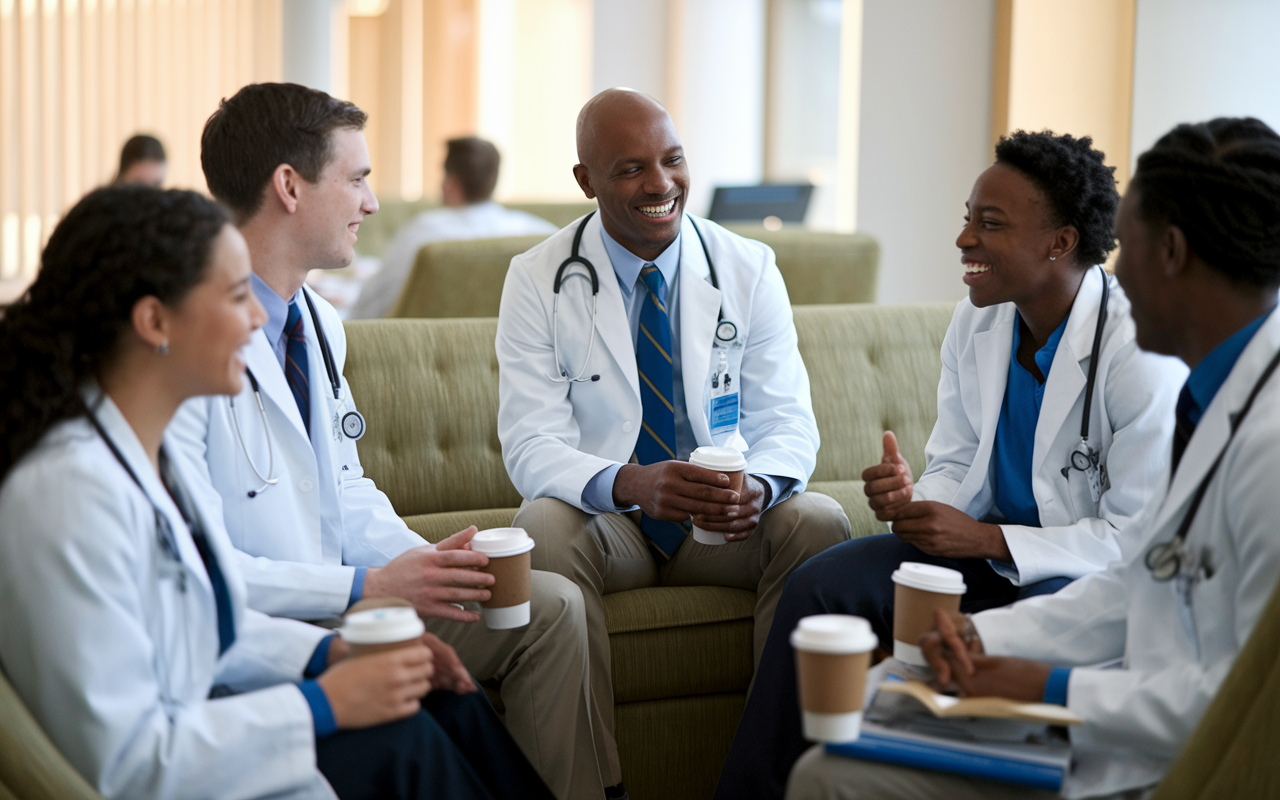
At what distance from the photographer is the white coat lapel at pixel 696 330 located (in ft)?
7.70

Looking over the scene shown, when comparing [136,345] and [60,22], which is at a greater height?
[60,22]

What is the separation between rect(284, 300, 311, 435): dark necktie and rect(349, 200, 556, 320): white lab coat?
7.62ft

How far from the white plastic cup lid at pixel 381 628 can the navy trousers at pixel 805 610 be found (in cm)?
71

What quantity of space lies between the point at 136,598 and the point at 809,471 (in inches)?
57.4

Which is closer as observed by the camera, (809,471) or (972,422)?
(972,422)

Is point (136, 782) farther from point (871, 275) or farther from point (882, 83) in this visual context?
point (882, 83)

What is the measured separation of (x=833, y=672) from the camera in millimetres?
1231

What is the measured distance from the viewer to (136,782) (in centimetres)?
121

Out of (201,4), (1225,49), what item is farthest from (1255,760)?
(201,4)

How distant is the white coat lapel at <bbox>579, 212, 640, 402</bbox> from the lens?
2328 mm

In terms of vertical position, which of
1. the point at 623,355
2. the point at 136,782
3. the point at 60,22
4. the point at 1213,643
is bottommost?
the point at 136,782

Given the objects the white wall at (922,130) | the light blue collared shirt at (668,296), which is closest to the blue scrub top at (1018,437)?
the light blue collared shirt at (668,296)

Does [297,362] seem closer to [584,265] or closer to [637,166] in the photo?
[584,265]

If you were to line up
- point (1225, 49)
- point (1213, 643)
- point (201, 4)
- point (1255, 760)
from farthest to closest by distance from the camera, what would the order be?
point (201, 4) → point (1225, 49) → point (1213, 643) → point (1255, 760)
